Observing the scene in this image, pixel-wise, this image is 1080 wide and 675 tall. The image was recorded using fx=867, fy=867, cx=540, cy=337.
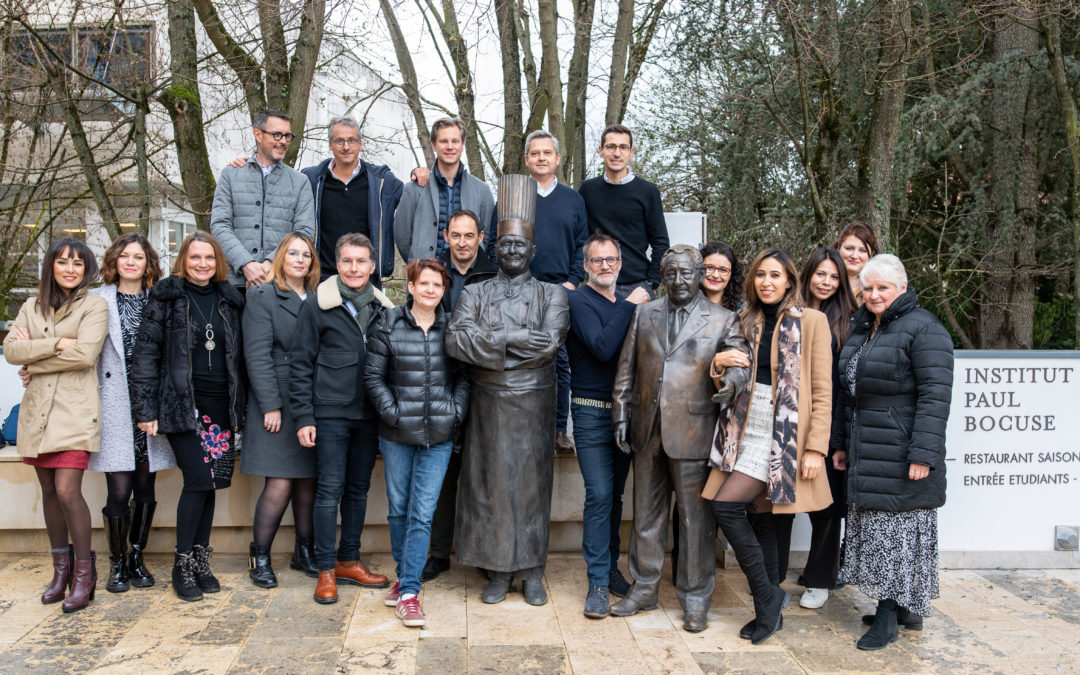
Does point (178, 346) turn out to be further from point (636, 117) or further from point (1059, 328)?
point (1059, 328)

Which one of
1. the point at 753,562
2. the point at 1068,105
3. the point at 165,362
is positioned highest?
the point at 1068,105

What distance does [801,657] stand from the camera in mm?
3918

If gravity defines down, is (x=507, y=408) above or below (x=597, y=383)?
below

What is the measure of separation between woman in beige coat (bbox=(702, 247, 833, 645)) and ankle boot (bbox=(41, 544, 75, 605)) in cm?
327

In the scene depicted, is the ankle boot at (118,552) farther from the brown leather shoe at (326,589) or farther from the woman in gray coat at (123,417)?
the brown leather shoe at (326,589)

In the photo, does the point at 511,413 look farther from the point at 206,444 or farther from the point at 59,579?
the point at 59,579

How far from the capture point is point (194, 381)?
173 inches

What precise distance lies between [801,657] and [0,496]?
4563mm

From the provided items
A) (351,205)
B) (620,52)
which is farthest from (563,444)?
(620,52)

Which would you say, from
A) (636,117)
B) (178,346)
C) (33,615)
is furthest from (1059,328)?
(33,615)

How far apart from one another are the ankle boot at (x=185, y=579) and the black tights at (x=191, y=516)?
5cm

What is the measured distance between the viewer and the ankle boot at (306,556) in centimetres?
484

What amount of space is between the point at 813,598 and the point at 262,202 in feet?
12.5

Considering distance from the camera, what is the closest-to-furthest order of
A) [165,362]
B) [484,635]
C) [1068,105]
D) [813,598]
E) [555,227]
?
[484,635] < [165,362] < [813,598] < [555,227] < [1068,105]
